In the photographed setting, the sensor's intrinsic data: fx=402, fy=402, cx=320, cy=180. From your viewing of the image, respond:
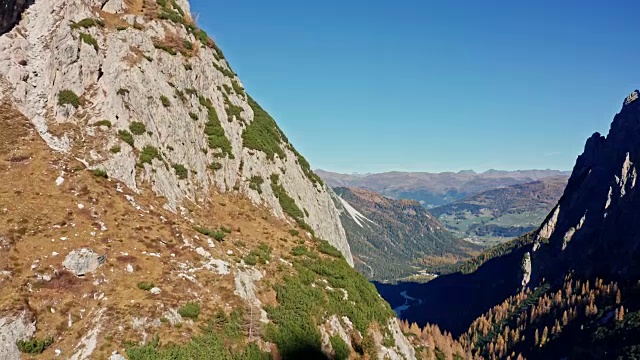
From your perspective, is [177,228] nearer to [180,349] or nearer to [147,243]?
[147,243]

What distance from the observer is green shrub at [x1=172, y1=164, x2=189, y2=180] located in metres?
44.6

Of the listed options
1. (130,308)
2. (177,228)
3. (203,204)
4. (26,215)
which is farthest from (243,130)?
(130,308)

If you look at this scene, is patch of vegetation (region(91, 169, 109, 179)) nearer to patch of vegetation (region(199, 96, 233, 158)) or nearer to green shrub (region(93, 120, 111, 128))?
green shrub (region(93, 120, 111, 128))

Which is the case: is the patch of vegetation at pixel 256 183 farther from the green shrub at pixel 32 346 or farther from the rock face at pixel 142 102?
the green shrub at pixel 32 346

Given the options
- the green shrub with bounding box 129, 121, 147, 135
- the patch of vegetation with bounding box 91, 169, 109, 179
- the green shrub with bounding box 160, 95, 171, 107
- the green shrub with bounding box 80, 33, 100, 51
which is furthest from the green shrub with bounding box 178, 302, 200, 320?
the green shrub with bounding box 80, 33, 100, 51

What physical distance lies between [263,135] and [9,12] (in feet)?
109

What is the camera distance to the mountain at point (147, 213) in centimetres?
2592

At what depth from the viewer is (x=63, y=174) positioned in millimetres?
34344

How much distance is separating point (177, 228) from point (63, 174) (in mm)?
10512

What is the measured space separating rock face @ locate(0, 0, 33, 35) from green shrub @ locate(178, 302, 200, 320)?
3649cm

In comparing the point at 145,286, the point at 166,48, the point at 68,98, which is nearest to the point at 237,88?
the point at 166,48

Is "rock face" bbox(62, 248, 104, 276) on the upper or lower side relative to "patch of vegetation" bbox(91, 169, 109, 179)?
lower

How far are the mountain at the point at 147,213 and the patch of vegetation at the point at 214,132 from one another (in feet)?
0.64

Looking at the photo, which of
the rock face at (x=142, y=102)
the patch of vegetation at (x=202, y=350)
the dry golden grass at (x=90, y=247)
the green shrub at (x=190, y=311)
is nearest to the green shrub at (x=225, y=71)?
the rock face at (x=142, y=102)
